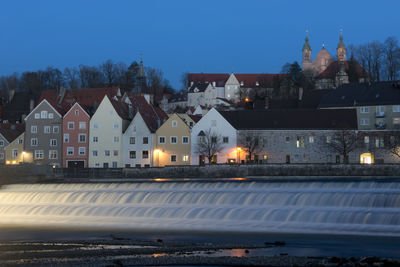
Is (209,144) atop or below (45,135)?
below

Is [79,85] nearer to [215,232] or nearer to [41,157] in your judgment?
[41,157]

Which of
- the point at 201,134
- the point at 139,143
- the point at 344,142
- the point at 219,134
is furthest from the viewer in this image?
the point at 139,143

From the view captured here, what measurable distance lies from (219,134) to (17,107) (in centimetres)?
4431

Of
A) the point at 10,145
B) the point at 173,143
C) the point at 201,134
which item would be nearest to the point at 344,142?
the point at 201,134

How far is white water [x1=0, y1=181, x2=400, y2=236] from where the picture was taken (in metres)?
36.6

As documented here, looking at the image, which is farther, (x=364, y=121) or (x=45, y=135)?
(x=45, y=135)

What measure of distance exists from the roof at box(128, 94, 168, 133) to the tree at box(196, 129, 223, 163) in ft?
20.9

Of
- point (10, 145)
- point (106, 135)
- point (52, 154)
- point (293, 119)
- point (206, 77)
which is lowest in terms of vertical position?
point (52, 154)

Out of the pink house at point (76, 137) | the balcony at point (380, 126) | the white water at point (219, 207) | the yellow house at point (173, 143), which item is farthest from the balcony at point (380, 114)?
the white water at point (219, 207)

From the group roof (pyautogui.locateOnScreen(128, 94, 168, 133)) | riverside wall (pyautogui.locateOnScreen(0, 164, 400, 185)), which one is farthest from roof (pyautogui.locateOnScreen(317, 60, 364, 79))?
riverside wall (pyautogui.locateOnScreen(0, 164, 400, 185))

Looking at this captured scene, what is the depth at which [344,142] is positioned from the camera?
7069 cm

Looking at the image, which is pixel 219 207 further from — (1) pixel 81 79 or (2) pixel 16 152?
(1) pixel 81 79

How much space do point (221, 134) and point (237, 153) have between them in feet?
9.44

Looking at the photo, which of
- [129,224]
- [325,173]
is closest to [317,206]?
[129,224]
